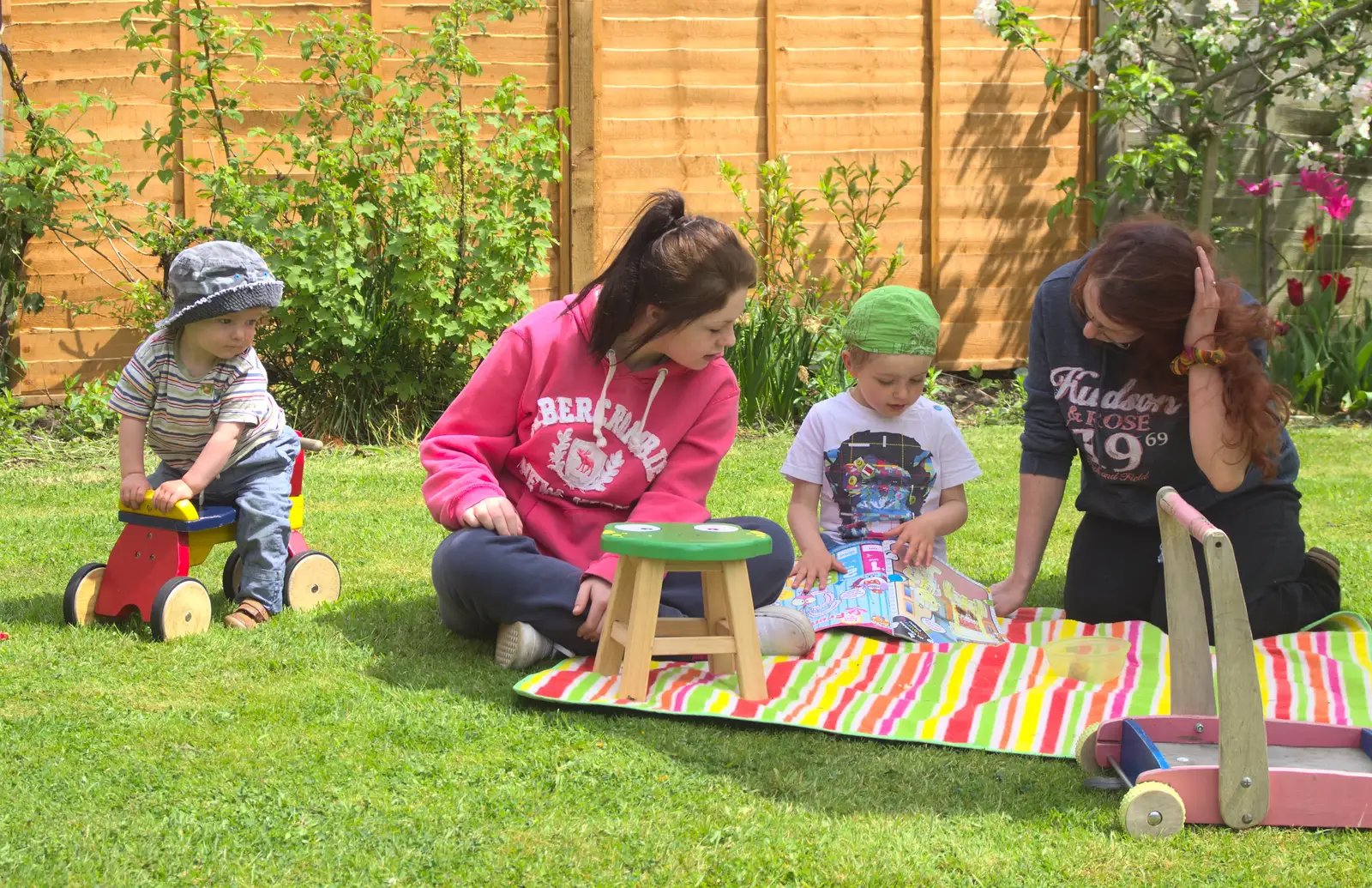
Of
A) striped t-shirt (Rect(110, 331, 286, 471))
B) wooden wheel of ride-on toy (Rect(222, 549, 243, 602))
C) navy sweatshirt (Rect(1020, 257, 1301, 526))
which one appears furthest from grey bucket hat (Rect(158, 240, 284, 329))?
navy sweatshirt (Rect(1020, 257, 1301, 526))

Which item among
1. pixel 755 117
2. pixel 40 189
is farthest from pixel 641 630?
pixel 755 117

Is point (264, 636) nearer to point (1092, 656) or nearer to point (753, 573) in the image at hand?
point (753, 573)

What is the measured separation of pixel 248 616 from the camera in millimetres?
3451

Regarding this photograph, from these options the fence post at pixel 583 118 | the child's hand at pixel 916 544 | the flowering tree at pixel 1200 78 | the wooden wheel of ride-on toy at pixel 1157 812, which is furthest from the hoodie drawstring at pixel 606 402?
the flowering tree at pixel 1200 78

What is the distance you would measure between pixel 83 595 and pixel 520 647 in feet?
3.96

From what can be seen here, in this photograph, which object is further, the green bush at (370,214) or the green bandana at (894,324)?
the green bush at (370,214)

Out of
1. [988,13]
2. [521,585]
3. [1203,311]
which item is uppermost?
[988,13]

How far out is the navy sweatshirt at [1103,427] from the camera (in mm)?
3473

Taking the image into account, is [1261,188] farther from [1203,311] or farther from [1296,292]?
[1203,311]

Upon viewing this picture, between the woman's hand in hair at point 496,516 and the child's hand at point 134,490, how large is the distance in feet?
3.02

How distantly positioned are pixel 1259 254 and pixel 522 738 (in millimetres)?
6565

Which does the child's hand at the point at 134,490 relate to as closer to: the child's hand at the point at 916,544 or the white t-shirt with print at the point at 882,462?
the white t-shirt with print at the point at 882,462

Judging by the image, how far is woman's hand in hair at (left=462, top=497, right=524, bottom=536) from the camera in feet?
10.1

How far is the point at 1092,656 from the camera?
10.2 ft
